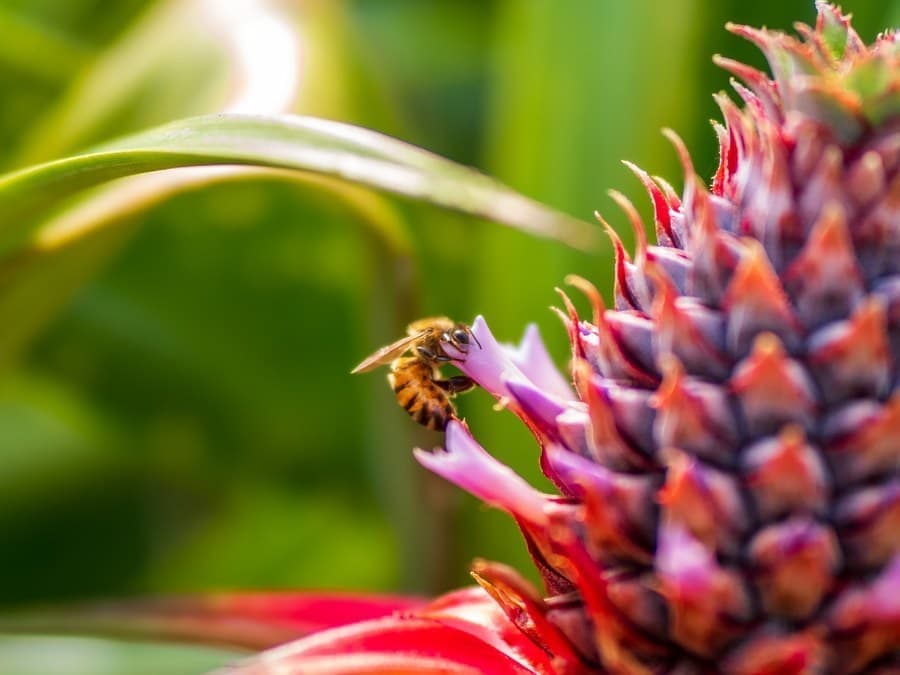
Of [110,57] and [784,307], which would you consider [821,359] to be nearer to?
[784,307]

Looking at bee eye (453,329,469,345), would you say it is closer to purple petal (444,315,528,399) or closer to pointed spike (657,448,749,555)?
purple petal (444,315,528,399)

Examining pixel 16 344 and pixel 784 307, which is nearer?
pixel 784 307

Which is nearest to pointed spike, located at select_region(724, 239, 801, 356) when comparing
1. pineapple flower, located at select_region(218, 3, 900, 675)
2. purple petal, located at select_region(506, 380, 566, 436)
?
pineapple flower, located at select_region(218, 3, 900, 675)

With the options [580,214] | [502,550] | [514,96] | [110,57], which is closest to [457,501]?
[502,550]

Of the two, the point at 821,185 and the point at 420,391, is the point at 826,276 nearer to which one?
the point at 821,185

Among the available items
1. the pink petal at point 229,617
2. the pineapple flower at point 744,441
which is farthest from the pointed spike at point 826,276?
the pink petal at point 229,617
